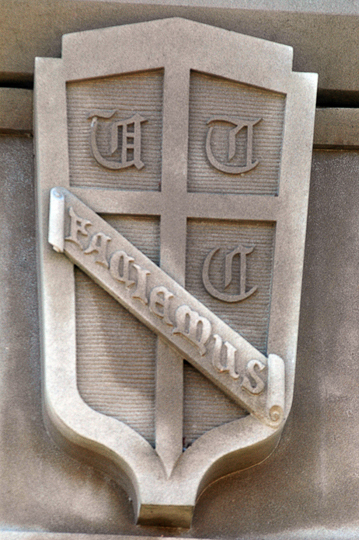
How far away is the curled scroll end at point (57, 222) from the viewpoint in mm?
4117

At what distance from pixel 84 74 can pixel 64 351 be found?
1.29m

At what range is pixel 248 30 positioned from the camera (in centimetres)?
456

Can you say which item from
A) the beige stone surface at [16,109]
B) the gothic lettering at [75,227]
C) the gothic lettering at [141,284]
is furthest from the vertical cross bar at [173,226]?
the beige stone surface at [16,109]

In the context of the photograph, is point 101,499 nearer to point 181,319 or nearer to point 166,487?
point 166,487

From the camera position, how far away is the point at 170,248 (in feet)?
13.8

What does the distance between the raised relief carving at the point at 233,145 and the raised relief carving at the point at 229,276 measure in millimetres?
379

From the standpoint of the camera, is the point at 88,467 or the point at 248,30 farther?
the point at 248,30

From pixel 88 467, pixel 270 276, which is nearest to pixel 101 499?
pixel 88 467

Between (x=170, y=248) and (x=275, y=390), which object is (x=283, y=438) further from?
(x=170, y=248)

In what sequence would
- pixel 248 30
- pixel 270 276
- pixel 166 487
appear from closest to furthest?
pixel 166 487 < pixel 270 276 < pixel 248 30

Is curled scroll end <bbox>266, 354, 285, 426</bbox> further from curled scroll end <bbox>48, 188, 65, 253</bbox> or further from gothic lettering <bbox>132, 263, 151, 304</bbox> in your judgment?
curled scroll end <bbox>48, 188, 65, 253</bbox>

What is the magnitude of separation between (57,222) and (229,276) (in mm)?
827

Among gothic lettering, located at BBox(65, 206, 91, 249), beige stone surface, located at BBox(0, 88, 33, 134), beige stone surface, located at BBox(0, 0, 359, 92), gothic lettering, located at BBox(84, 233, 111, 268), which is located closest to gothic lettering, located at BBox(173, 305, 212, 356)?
gothic lettering, located at BBox(84, 233, 111, 268)

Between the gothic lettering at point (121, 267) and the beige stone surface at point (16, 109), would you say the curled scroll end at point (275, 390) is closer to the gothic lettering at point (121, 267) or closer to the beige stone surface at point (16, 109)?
the gothic lettering at point (121, 267)
